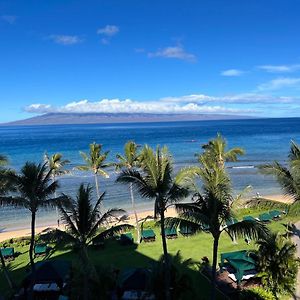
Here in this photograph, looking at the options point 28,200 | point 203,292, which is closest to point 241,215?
point 203,292

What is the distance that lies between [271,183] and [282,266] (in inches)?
1350

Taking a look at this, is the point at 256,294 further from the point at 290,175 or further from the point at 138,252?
the point at 138,252

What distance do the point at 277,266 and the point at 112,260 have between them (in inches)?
390

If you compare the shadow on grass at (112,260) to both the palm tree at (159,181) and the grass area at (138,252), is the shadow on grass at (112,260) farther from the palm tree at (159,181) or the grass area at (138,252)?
the palm tree at (159,181)

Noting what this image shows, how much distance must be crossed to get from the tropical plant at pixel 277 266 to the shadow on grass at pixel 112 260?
9.32 ft

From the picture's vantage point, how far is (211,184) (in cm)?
1366

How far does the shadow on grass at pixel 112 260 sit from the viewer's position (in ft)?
61.7

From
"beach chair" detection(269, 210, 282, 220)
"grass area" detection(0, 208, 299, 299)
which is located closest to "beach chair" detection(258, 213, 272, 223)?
"beach chair" detection(269, 210, 282, 220)

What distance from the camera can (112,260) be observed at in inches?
884

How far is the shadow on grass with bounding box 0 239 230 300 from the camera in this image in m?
18.8

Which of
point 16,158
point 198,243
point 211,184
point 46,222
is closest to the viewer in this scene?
point 211,184

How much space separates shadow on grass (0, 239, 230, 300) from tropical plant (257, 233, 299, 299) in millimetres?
2841

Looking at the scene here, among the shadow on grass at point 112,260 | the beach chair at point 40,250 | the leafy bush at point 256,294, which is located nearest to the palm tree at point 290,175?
the leafy bush at point 256,294

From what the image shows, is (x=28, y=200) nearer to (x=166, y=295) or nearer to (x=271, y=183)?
(x=166, y=295)
